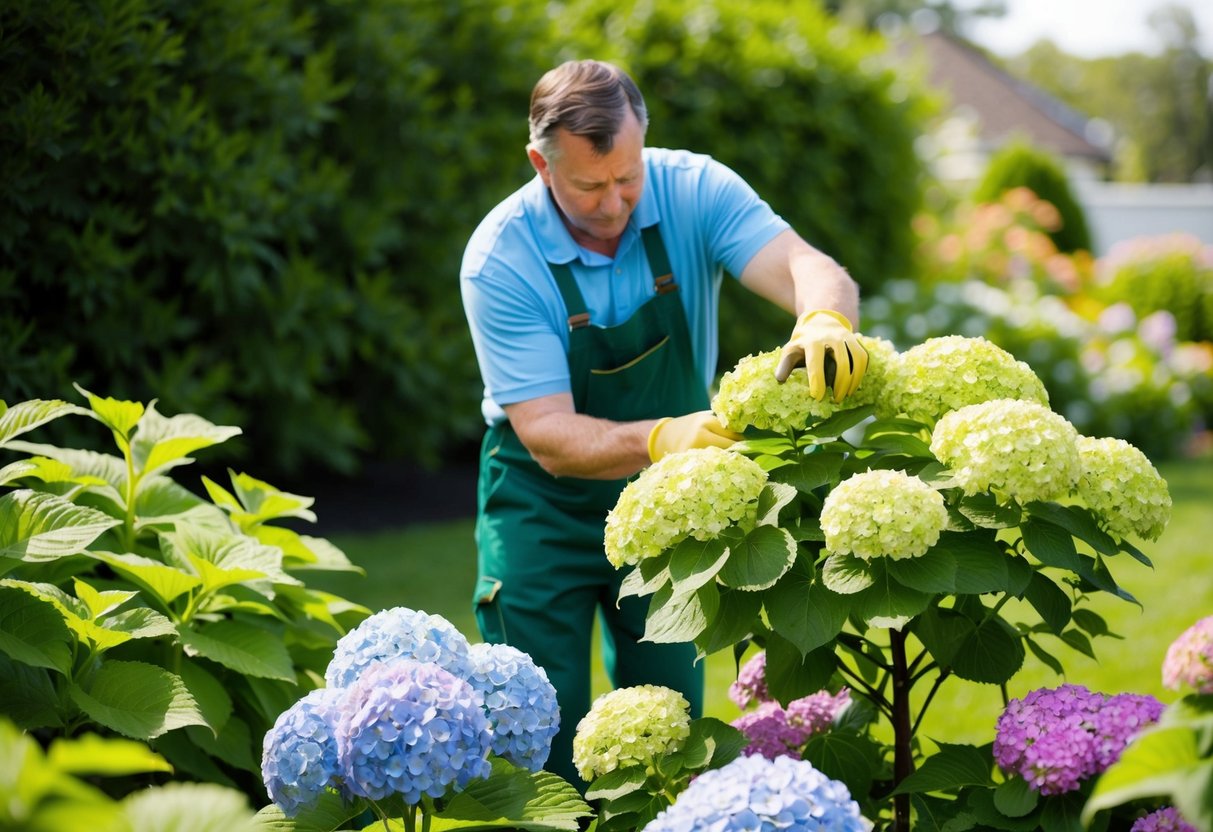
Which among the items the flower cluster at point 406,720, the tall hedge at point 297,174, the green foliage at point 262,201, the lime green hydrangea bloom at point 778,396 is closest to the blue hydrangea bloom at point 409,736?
the flower cluster at point 406,720

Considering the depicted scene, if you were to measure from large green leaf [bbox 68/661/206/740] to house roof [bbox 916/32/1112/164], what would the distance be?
37380mm

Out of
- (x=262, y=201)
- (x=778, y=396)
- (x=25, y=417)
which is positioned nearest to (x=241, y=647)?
(x=25, y=417)

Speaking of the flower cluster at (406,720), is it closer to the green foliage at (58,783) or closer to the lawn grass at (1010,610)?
the green foliage at (58,783)

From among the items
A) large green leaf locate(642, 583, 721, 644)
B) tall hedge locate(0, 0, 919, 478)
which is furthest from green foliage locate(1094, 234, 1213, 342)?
large green leaf locate(642, 583, 721, 644)

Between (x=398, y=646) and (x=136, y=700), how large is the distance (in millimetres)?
628

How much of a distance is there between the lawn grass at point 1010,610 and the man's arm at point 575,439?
1.56 m

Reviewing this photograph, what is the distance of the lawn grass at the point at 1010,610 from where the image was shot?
13.9 feet

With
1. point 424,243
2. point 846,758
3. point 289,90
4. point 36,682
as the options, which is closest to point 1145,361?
point 424,243

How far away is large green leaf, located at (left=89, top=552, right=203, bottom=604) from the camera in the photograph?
7.55 ft

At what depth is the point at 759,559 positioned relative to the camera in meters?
1.74

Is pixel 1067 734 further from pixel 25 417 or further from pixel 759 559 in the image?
pixel 25 417

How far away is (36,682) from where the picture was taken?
2.19m

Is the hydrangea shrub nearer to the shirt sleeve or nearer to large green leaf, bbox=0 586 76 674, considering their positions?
the shirt sleeve

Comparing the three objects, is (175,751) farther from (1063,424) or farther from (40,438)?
(40,438)
